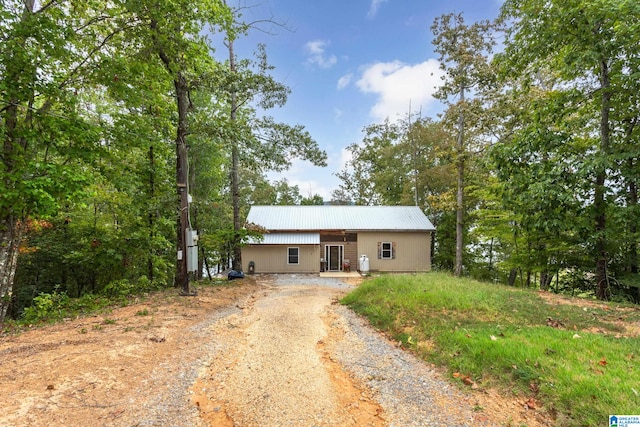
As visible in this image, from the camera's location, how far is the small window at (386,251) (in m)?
17.5

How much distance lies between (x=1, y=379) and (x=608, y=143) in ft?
44.5

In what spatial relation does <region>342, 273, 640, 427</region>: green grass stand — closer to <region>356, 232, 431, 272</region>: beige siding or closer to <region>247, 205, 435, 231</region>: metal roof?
<region>356, 232, 431, 272</region>: beige siding

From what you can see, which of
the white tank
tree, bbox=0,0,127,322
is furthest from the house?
tree, bbox=0,0,127,322

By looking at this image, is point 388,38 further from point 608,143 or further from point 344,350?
point 344,350

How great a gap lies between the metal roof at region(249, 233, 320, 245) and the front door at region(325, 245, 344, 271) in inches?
51.8

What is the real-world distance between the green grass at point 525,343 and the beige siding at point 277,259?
32.4 feet

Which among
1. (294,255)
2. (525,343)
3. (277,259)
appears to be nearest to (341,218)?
(294,255)

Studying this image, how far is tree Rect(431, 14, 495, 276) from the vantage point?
13031 mm

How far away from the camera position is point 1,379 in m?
3.12

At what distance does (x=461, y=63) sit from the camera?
13312 mm

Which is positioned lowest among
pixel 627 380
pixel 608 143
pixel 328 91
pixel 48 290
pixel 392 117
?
pixel 48 290

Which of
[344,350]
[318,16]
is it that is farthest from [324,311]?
[318,16]

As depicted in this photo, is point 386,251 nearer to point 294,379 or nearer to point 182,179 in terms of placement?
point 182,179

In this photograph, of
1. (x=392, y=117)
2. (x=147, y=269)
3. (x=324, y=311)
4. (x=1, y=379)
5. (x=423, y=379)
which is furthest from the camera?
(x=392, y=117)
